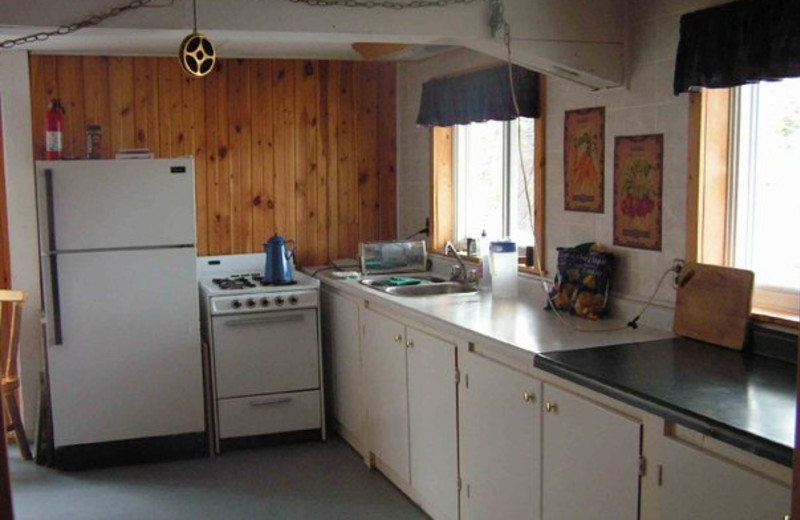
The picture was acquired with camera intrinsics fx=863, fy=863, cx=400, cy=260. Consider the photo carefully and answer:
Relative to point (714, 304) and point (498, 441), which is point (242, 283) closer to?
point (498, 441)

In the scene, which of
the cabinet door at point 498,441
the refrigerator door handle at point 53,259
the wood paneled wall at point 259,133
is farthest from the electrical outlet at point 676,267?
the refrigerator door handle at point 53,259

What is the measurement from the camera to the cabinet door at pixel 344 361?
177 inches

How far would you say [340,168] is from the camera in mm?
5367

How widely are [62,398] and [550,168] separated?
2.72 meters

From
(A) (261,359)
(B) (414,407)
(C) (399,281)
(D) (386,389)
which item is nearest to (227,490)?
(A) (261,359)

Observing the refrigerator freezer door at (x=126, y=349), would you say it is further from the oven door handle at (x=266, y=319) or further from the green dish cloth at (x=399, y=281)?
the green dish cloth at (x=399, y=281)

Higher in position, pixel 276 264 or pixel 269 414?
pixel 276 264

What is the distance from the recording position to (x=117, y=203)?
4371mm

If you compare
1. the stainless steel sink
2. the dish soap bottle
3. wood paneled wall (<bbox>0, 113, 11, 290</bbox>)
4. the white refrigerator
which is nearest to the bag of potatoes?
the dish soap bottle

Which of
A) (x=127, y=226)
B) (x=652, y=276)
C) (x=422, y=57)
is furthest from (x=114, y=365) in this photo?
(x=652, y=276)

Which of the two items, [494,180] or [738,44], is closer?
[738,44]

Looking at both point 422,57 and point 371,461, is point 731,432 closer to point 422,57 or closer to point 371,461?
point 371,461

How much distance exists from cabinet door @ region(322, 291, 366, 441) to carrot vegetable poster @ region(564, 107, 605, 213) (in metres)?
1.35

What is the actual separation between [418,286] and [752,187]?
6.31 ft
